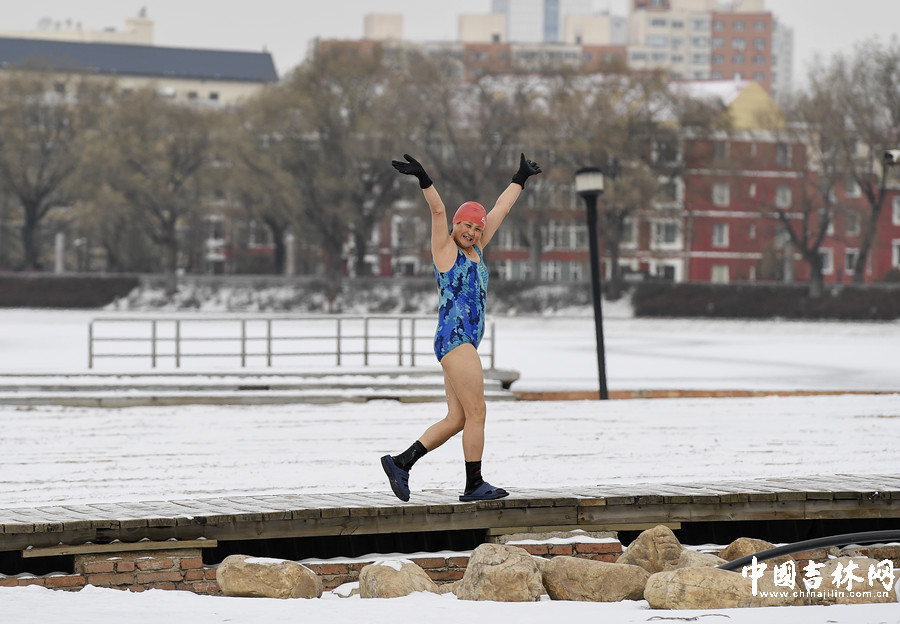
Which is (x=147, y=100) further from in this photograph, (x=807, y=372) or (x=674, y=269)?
(x=807, y=372)

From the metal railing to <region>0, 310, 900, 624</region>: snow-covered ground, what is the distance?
2.15m

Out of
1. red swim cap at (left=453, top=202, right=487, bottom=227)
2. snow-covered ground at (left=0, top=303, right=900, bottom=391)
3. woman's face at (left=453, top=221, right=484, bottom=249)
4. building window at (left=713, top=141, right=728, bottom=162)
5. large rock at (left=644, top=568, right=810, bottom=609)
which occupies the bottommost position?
snow-covered ground at (left=0, top=303, right=900, bottom=391)

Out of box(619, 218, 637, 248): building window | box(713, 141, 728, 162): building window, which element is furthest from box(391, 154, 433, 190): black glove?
box(619, 218, 637, 248): building window

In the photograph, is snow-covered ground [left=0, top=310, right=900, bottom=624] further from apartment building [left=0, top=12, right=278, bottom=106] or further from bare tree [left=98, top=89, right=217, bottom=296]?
apartment building [left=0, top=12, right=278, bottom=106]

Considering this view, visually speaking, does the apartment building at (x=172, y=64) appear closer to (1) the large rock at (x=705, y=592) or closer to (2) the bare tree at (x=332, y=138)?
(2) the bare tree at (x=332, y=138)

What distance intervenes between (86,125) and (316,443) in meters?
70.1

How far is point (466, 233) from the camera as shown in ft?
26.3

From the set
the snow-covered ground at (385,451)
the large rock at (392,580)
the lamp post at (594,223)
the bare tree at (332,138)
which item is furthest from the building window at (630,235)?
the large rock at (392,580)

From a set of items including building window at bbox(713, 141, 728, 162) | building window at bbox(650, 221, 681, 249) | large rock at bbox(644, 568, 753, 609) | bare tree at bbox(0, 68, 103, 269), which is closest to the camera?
large rock at bbox(644, 568, 753, 609)

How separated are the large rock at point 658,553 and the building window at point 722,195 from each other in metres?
79.8

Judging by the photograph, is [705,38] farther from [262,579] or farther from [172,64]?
[262,579]

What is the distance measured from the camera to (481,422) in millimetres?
8148

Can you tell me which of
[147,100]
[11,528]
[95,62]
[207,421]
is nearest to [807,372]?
[207,421]

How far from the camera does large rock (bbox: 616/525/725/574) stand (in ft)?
26.1
